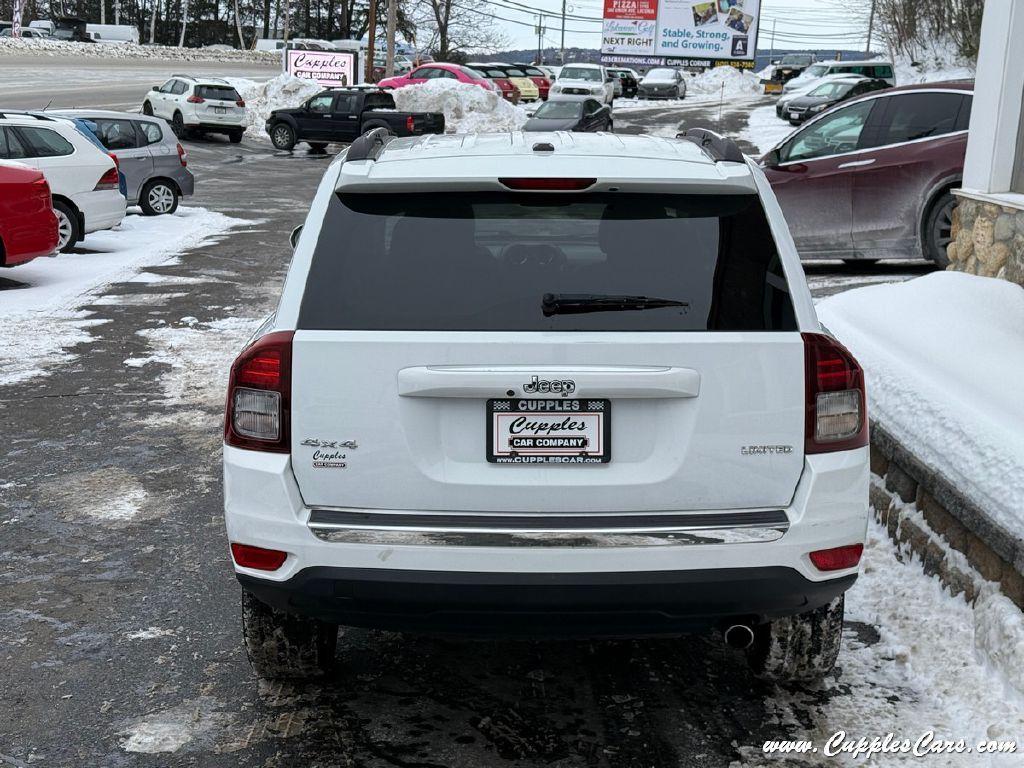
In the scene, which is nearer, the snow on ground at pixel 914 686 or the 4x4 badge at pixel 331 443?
→ the 4x4 badge at pixel 331 443

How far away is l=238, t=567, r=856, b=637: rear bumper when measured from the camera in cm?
330

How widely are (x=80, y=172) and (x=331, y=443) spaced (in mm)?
13737

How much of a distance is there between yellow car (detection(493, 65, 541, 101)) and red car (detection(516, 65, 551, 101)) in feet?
1.02

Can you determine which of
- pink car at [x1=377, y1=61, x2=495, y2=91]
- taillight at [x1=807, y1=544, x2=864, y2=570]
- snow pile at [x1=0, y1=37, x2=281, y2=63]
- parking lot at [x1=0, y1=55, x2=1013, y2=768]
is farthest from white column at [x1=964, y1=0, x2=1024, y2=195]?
snow pile at [x1=0, y1=37, x2=281, y2=63]

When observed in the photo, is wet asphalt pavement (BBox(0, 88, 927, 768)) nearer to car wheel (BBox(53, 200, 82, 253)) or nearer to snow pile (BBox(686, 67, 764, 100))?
car wheel (BBox(53, 200, 82, 253))

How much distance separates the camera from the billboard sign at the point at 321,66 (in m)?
45.8

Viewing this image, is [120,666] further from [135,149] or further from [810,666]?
[135,149]

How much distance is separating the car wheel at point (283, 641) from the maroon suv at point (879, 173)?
9174 millimetres

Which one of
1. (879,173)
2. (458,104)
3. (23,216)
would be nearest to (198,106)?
(458,104)

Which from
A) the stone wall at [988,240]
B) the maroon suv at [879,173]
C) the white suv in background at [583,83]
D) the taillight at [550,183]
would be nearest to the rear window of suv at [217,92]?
the white suv in background at [583,83]

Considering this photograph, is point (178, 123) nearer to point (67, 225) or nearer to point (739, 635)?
point (67, 225)

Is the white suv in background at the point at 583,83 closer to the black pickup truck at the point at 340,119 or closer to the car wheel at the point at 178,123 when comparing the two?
the black pickup truck at the point at 340,119

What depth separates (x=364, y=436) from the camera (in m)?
3.35

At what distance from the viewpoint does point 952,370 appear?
5867 millimetres
